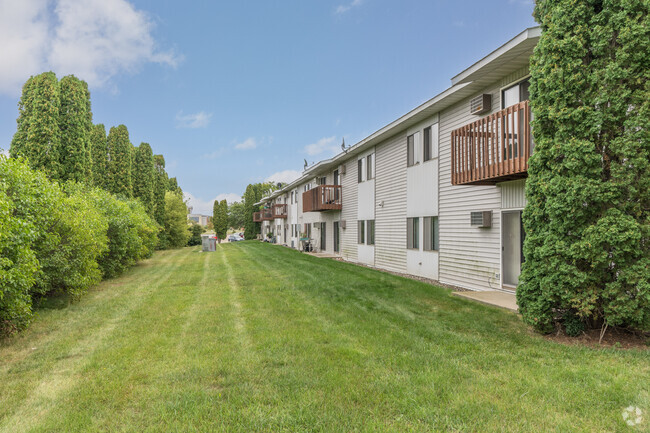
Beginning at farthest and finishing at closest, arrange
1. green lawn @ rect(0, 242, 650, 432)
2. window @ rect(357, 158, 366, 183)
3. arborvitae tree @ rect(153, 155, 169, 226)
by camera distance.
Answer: arborvitae tree @ rect(153, 155, 169, 226) → window @ rect(357, 158, 366, 183) → green lawn @ rect(0, 242, 650, 432)

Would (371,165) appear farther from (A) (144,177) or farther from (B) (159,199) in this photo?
(B) (159,199)

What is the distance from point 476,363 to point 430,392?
98 cm

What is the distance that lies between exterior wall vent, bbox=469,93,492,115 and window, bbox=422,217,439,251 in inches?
127

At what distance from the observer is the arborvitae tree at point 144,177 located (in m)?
20.3

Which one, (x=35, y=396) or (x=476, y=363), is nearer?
(x=35, y=396)

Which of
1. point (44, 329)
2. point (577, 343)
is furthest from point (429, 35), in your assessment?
point (44, 329)

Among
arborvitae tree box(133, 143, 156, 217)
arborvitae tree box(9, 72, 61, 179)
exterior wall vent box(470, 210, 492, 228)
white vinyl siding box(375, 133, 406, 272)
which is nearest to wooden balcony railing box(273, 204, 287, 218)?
arborvitae tree box(133, 143, 156, 217)

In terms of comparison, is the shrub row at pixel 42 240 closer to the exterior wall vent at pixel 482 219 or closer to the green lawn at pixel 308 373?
the green lawn at pixel 308 373

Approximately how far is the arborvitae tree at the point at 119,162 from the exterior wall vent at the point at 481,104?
55.5 ft

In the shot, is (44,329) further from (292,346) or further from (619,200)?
(619,200)

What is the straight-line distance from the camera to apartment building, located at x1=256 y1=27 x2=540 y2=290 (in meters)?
6.75

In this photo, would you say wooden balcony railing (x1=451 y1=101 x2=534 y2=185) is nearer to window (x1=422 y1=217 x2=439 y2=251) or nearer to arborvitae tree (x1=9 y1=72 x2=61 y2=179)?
window (x1=422 y1=217 x2=439 y2=251)

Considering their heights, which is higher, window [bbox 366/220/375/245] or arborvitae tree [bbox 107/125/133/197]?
arborvitae tree [bbox 107/125/133/197]

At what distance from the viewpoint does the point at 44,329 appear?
17.4ft
